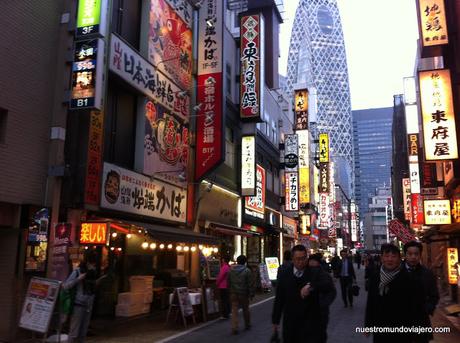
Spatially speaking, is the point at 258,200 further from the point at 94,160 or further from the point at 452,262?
the point at 94,160

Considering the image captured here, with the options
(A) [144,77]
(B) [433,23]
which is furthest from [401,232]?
(A) [144,77]

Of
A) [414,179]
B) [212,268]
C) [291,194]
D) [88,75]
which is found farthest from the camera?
[414,179]

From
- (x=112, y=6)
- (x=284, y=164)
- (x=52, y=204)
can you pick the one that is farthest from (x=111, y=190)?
(x=284, y=164)

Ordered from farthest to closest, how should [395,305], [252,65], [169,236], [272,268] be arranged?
[272,268], [252,65], [169,236], [395,305]

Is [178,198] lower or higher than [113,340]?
higher

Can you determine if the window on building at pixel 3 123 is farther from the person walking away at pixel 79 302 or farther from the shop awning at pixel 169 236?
the shop awning at pixel 169 236

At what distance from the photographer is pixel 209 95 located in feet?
63.0

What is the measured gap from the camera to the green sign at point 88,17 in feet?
38.1

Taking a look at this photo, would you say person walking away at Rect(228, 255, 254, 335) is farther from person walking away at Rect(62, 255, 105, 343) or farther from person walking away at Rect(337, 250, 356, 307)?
person walking away at Rect(337, 250, 356, 307)

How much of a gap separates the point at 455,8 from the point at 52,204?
15.7m

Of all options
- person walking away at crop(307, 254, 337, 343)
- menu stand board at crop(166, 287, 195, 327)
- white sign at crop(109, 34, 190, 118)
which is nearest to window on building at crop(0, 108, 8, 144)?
white sign at crop(109, 34, 190, 118)

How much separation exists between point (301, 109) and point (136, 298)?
31.3 m

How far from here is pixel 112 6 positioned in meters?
14.1

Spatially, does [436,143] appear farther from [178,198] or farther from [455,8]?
[178,198]
